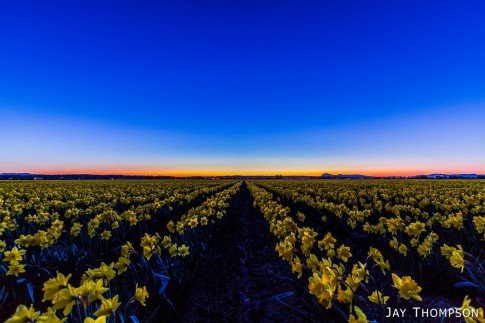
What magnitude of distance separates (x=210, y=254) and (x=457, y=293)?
4.90 meters

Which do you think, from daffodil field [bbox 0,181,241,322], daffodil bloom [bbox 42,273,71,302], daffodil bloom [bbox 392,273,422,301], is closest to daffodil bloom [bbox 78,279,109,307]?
daffodil field [bbox 0,181,241,322]

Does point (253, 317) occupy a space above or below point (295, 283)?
below

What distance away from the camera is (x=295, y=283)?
3959 mm

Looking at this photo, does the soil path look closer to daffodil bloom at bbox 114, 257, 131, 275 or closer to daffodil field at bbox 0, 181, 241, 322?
daffodil field at bbox 0, 181, 241, 322

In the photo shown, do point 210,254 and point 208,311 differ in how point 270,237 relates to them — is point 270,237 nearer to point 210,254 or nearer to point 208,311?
point 210,254

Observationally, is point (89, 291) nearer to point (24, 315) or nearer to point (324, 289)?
point (24, 315)

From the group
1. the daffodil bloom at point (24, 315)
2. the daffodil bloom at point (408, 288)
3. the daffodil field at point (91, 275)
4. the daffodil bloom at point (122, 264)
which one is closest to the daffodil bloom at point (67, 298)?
the daffodil field at point (91, 275)

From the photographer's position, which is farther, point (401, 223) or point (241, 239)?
point (241, 239)

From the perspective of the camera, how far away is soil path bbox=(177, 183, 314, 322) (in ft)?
12.4

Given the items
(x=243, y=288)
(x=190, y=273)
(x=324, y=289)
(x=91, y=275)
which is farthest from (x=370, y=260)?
(x=91, y=275)

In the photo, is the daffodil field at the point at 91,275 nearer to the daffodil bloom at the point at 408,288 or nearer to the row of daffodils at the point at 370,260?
the row of daffodils at the point at 370,260

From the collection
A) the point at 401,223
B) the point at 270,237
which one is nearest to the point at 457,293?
the point at 401,223

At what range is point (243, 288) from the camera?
4.81m

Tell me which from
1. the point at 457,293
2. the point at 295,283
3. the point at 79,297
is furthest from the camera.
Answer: the point at 295,283
